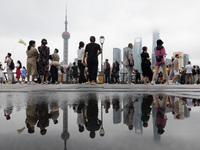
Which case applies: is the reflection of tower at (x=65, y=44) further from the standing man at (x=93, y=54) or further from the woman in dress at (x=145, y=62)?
the standing man at (x=93, y=54)

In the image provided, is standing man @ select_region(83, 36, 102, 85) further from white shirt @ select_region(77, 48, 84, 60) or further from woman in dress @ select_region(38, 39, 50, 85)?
woman in dress @ select_region(38, 39, 50, 85)

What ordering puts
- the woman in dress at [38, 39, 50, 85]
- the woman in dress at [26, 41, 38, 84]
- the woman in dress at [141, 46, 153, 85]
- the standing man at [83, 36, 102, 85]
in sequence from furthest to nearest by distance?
the woman in dress at [141, 46, 153, 85] < the woman in dress at [38, 39, 50, 85] < the woman in dress at [26, 41, 38, 84] < the standing man at [83, 36, 102, 85]

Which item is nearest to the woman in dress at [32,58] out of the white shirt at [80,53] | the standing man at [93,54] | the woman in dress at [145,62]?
the white shirt at [80,53]

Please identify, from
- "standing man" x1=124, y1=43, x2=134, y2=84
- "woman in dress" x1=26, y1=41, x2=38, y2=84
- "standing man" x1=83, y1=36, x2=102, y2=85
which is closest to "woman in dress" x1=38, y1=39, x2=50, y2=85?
"woman in dress" x1=26, y1=41, x2=38, y2=84

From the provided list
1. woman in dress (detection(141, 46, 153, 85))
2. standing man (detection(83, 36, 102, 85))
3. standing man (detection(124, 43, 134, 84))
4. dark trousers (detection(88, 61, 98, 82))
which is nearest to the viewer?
standing man (detection(83, 36, 102, 85))

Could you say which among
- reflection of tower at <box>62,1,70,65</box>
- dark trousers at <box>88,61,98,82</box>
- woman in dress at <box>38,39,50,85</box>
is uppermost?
reflection of tower at <box>62,1,70,65</box>

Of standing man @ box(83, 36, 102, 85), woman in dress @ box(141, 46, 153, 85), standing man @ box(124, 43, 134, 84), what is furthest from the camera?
standing man @ box(124, 43, 134, 84)

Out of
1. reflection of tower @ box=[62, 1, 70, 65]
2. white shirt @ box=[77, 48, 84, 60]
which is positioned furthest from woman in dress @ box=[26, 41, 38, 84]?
reflection of tower @ box=[62, 1, 70, 65]

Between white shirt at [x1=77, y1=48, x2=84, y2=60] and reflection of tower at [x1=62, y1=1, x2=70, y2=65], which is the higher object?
reflection of tower at [x1=62, y1=1, x2=70, y2=65]

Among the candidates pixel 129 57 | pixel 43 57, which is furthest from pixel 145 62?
pixel 43 57

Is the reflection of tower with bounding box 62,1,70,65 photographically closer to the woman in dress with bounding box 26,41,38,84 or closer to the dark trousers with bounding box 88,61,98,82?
the woman in dress with bounding box 26,41,38,84

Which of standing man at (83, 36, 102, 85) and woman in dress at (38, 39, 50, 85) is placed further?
woman in dress at (38, 39, 50, 85)

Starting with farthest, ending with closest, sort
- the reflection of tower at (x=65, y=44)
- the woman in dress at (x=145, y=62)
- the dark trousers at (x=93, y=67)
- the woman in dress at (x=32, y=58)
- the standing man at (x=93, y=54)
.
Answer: the reflection of tower at (x=65, y=44)
the woman in dress at (x=145, y=62)
the woman in dress at (x=32, y=58)
the dark trousers at (x=93, y=67)
the standing man at (x=93, y=54)

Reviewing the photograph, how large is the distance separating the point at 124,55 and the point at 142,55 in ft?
2.70
